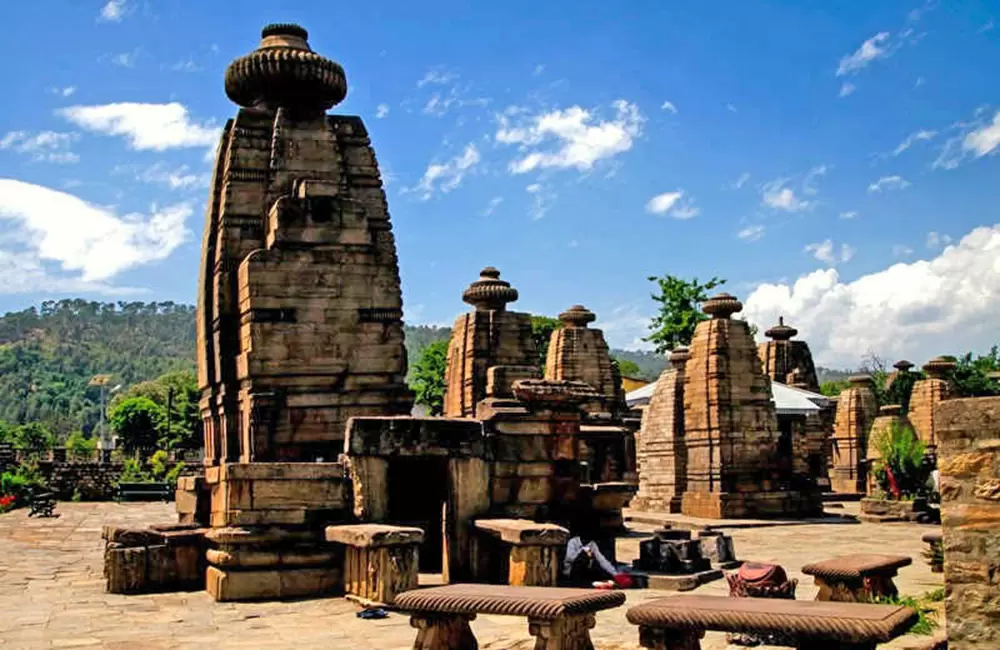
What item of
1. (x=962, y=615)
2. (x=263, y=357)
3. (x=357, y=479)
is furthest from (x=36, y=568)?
(x=962, y=615)

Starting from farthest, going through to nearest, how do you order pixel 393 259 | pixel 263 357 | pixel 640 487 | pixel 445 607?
pixel 640 487
pixel 393 259
pixel 263 357
pixel 445 607

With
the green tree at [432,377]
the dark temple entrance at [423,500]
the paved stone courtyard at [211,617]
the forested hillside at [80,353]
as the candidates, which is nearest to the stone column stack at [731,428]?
the paved stone courtyard at [211,617]

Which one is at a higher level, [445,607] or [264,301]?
[264,301]

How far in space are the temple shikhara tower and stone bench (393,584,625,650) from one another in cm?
596

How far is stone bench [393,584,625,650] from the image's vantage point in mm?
6328

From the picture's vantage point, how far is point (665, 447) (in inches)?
930

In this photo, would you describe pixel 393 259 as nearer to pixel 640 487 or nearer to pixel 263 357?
pixel 263 357

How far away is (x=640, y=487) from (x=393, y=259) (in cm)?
1322

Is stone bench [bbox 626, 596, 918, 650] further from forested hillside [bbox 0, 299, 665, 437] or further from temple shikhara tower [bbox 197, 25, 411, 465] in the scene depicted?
forested hillside [bbox 0, 299, 665, 437]

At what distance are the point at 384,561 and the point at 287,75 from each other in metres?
7.09

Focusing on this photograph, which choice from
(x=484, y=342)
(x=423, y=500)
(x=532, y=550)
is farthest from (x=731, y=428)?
(x=532, y=550)

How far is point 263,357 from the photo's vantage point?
12.5m

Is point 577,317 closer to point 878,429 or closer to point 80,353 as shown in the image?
point 878,429

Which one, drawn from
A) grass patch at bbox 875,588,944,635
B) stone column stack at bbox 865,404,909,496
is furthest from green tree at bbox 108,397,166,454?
grass patch at bbox 875,588,944,635
